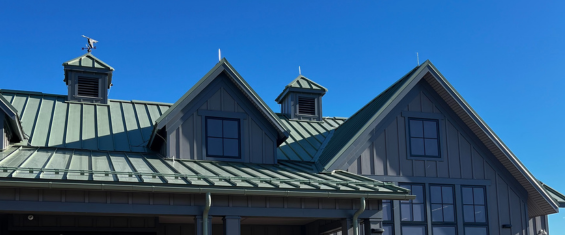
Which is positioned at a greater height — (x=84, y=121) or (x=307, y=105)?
(x=307, y=105)

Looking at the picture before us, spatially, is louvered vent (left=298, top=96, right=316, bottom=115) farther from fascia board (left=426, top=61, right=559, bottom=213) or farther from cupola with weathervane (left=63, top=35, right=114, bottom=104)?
cupola with weathervane (left=63, top=35, right=114, bottom=104)

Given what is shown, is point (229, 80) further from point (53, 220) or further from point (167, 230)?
point (53, 220)

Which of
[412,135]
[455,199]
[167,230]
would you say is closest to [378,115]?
[412,135]

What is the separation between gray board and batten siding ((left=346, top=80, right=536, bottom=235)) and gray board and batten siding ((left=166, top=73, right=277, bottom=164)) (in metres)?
2.41

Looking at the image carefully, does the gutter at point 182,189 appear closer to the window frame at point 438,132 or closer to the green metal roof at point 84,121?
the window frame at point 438,132

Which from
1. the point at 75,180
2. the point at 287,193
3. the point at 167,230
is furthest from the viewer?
the point at 167,230

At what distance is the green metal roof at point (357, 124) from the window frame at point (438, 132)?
2.72 ft

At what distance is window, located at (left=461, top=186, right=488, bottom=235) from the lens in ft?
58.4

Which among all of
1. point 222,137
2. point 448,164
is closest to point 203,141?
point 222,137

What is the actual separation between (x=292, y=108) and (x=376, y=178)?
603 cm

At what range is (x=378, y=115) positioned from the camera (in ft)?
58.1

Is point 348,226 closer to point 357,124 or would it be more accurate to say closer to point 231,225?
point 231,225

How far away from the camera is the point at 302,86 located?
23547mm

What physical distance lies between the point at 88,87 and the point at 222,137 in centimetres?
558
